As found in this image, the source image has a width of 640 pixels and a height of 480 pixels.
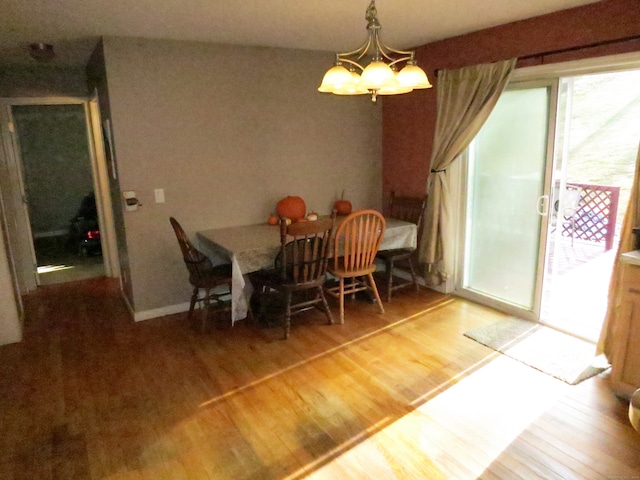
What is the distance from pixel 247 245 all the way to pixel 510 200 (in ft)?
7.24

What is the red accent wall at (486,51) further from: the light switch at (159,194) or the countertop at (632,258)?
the light switch at (159,194)

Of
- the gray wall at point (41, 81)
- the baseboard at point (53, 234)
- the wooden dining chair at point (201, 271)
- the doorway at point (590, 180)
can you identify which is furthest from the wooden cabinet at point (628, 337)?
the baseboard at point (53, 234)

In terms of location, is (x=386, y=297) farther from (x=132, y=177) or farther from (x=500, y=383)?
(x=132, y=177)

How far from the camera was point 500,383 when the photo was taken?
2549 millimetres

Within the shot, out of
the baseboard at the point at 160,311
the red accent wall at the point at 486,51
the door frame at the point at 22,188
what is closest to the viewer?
the red accent wall at the point at 486,51

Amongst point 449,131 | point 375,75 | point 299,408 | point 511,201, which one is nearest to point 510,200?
point 511,201

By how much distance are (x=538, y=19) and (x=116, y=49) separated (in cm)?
313

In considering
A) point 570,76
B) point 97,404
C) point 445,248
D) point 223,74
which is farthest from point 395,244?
point 97,404

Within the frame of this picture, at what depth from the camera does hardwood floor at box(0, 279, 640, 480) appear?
6.41 feet

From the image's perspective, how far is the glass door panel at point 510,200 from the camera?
322cm

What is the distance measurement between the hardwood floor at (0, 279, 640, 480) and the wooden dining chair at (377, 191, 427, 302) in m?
0.61

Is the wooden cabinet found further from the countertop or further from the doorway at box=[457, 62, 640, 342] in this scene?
the doorway at box=[457, 62, 640, 342]

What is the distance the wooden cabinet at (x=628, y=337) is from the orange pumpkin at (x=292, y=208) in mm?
2462

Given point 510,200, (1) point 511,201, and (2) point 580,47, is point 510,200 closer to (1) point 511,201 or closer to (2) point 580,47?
(1) point 511,201
